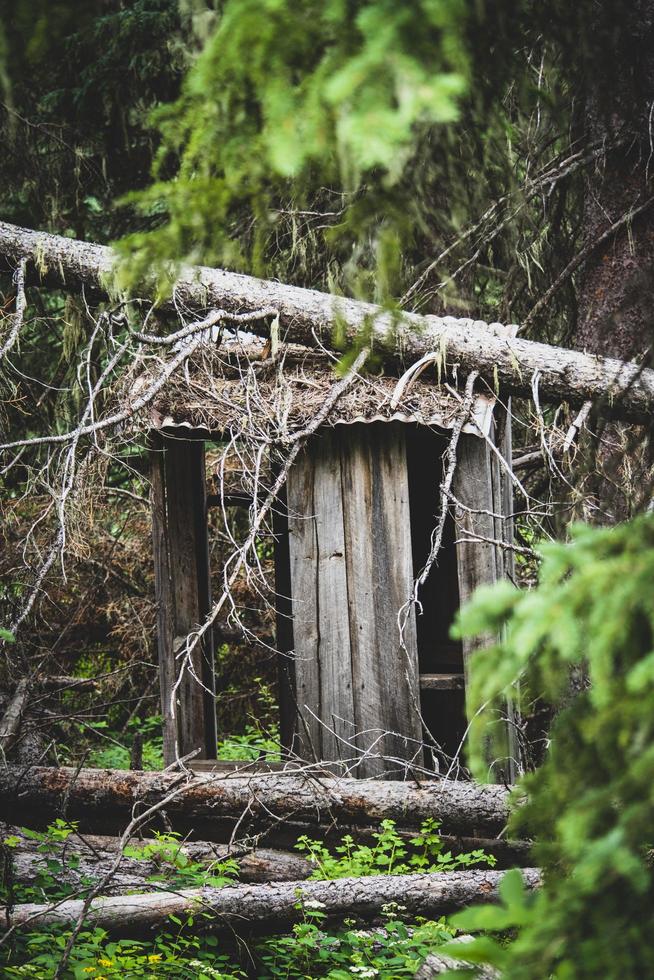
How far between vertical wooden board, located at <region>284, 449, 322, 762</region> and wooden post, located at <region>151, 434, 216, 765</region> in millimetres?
774

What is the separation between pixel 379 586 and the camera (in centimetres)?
638

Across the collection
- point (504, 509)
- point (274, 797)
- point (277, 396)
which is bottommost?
point (274, 797)

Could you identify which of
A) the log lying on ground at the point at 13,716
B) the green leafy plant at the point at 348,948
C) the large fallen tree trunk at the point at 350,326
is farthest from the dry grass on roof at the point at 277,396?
the green leafy plant at the point at 348,948

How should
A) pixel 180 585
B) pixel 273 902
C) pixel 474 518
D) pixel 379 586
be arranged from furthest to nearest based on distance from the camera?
pixel 180 585 < pixel 379 586 < pixel 474 518 < pixel 273 902

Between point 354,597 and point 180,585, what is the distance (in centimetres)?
140

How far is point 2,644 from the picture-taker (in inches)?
246

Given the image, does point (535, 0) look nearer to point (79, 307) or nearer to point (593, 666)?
point (593, 666)

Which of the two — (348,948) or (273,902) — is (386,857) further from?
(273,902)

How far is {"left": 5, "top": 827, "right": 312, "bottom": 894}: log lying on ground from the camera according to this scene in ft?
16.3

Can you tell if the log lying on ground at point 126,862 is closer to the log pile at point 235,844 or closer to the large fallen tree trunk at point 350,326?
the log pile at point 235,844

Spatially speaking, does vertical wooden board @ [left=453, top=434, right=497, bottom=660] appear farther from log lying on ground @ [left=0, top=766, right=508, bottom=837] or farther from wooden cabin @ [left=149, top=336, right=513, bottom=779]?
log lying on ground @ [left=0, top=766, right=508, bottom=837]

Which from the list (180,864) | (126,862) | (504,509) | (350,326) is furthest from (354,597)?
(126,862)

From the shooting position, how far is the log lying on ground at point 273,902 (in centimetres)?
431

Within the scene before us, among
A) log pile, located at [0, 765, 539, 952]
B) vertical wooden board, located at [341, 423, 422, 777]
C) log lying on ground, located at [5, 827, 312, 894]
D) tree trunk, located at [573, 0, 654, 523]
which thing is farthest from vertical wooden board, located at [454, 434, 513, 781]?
log lying on ground, located at [5, 827, 312, 894]
